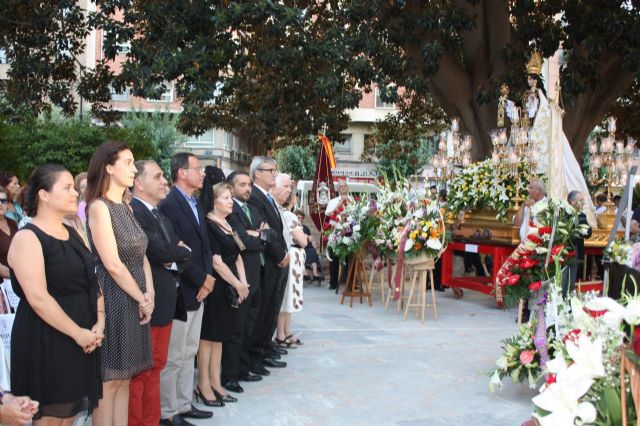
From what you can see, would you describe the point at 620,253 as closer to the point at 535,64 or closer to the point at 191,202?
the point at 191,202

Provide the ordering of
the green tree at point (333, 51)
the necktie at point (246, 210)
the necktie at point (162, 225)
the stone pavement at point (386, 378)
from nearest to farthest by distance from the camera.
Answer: the necktie at point (162, 225) → the stone pavement at point (386, 378) → the necktie at point (246, 210) → the green tree at point (333, 51)

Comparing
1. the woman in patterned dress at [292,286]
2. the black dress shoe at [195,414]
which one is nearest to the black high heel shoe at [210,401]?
the black dress shoe at [195,414]

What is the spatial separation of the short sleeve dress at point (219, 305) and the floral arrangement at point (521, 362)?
2232mm

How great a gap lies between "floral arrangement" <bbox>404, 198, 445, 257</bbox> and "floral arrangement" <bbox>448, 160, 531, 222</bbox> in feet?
6.45

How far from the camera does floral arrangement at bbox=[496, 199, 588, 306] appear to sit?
7.32 m

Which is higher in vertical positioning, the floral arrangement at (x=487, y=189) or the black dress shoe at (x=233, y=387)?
the floral arrangement at (x=487, y=189)

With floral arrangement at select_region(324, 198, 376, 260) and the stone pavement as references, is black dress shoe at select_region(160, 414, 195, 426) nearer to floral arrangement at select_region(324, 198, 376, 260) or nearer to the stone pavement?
the stone pavement

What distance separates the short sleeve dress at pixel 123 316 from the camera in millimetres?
4461

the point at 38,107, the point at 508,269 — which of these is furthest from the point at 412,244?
the point at 38,107

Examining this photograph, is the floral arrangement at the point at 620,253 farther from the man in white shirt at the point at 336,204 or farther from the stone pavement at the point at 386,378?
the man in white shirt at the point at 336,204

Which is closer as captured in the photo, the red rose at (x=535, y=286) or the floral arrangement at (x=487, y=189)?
the red rose at (x=535, y=286)

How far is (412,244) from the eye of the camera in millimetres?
10469

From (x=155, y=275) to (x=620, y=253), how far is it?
13.1ft

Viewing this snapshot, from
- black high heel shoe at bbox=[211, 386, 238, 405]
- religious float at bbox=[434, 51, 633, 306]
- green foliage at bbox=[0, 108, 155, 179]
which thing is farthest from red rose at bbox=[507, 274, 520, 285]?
green foliage at bbox=[0, 108, 155, 179]
